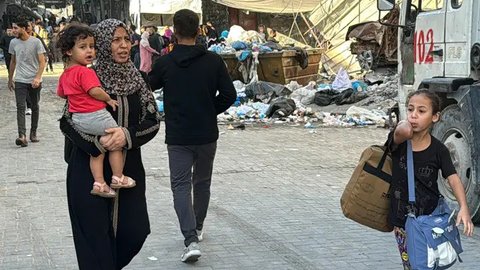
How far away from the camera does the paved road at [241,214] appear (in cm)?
543

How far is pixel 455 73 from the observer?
6.77m

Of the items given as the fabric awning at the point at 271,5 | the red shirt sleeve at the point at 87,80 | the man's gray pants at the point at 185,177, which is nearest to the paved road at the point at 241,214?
the man's gray pants at the point at 185,177

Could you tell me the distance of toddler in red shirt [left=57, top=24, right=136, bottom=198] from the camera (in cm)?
378

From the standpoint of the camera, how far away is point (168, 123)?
5.36 metres

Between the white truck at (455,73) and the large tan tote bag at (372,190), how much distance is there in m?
2.63

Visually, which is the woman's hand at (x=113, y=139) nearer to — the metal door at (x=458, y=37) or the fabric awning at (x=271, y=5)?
the metal door at (x=458, y=37)

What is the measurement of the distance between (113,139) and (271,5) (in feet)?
78.9

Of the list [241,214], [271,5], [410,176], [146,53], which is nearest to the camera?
[410,176]

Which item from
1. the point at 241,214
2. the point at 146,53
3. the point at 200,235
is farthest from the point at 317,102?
the point at 200,235

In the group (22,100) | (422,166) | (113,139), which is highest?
(113,139)

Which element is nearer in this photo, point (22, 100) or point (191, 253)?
point (191, 253)

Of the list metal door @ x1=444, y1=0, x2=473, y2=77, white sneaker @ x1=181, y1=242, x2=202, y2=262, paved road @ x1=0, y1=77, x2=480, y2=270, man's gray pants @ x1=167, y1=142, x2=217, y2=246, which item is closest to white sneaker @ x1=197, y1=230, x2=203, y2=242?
paved road @ x1=0, y1=77, x2=480, y2=270

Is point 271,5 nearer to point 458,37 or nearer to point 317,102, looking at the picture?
point 317,102

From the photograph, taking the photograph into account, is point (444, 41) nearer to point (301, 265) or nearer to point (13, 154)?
point (301, 265)
